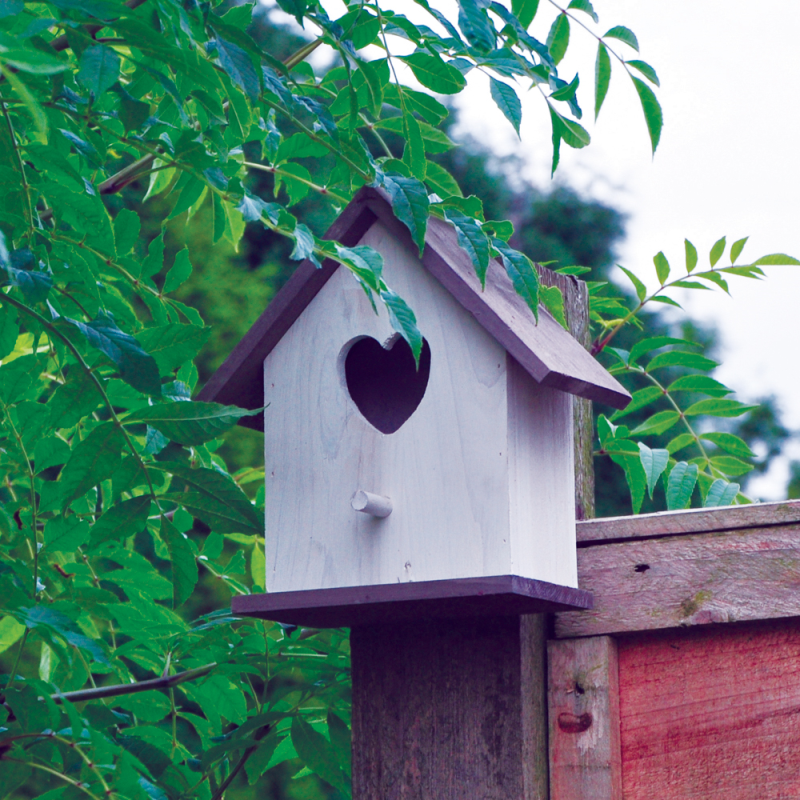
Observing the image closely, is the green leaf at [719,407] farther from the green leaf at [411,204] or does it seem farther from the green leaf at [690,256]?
the green leaf at [411,204]

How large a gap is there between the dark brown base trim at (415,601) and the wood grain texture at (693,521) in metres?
0.09

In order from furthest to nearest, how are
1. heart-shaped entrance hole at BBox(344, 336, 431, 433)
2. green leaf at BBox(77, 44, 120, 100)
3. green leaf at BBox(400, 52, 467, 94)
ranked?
1. heart-shaped entrance hole at BBox(344, 336, 431, 433)
2. green leaf at BBox(400, 52, 467, 94)
3. green leaf at BBox(77, 44, 120, 100)

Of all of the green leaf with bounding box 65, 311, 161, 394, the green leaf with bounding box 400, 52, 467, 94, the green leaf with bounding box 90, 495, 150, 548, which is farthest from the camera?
the green leaf with bounding box 400, 52, 467, 94

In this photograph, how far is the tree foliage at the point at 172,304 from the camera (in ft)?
3.28

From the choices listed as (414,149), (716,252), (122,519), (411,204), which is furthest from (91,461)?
(716,252)

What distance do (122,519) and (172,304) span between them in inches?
17.7

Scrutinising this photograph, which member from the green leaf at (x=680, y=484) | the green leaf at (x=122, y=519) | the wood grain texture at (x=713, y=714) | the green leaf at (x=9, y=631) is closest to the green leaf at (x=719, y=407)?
the green leaf at (x=680, y=484)

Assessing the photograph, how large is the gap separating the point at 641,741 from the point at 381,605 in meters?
0.31

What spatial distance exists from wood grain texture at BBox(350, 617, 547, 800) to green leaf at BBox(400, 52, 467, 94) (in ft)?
2.01

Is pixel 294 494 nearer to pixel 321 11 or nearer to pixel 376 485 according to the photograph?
pixel 376 485

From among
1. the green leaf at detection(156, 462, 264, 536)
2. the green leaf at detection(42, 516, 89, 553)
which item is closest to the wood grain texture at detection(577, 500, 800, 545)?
the green leaf at detection(156, 462, 264, 536)

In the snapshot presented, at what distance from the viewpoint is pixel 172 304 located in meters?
1.47

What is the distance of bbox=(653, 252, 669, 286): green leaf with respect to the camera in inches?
54.8

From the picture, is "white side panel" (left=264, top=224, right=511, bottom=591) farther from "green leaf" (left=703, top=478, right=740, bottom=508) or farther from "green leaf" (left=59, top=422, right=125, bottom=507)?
"green leaf" (left=703, top=478, right=740, bottom=508)
